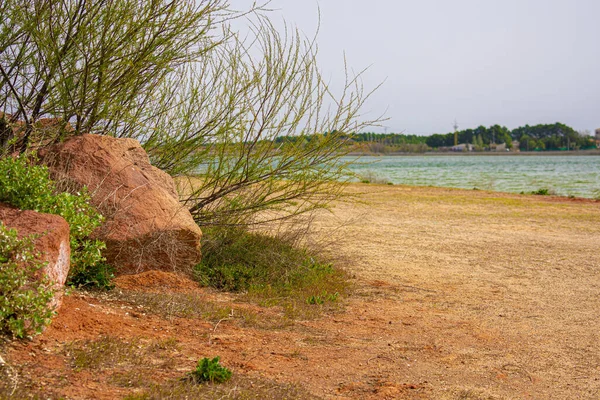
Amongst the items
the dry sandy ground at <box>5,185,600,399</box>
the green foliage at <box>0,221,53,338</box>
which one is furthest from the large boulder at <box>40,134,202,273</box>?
the green foliage at <box>0,221,53,338</box>

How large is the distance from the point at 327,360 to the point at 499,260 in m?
6.60

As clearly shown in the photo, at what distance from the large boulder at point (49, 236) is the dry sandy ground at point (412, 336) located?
39 cm

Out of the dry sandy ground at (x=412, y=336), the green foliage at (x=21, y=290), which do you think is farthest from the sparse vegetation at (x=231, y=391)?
the green foliage at (x=21, y=290)

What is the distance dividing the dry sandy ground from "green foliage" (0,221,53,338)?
176mm

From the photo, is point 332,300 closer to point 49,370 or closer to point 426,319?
point 426,319

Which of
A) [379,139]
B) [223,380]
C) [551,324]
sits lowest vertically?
[551,324]

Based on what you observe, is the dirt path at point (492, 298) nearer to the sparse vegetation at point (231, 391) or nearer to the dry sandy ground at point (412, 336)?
the dry sandy ground at point (412, 336)

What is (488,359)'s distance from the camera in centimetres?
570

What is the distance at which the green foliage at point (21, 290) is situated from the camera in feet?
14.0

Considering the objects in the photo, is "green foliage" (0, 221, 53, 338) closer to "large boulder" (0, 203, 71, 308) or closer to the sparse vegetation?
"large boulder" (0, 203, 71, 308)

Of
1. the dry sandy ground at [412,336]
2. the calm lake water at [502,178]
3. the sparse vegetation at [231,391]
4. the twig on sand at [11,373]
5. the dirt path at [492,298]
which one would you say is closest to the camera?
the twig on sand at [11,373]

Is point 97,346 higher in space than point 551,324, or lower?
higher

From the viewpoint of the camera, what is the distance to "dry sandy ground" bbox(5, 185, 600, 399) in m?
4.68

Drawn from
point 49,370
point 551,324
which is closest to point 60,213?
point 49,370
